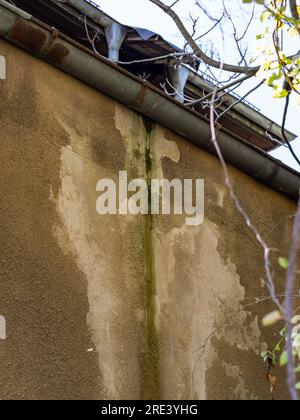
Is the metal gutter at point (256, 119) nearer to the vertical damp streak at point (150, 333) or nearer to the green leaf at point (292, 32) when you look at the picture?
the vertical damp streak at point (150, 333)

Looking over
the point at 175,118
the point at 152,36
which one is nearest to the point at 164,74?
the point at 152,36

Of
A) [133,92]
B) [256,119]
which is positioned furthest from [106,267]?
[256,119]

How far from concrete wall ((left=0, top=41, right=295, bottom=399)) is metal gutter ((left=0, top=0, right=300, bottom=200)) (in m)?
0.08

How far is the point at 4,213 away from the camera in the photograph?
12.6ft

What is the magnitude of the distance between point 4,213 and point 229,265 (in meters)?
1.88

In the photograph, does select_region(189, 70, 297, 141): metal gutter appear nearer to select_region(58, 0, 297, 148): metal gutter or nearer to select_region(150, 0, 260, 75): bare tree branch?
select_region(58, 0, 297, 148): metal gutter

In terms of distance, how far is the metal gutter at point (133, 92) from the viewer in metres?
4.23

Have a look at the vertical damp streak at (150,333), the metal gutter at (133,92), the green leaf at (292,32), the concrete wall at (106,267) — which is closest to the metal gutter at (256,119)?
the metal gutter at (133,92)

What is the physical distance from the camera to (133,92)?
15.6ft

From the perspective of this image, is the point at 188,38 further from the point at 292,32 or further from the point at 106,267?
the point at 106,267

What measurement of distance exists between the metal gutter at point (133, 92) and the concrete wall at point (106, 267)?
0.08 meters

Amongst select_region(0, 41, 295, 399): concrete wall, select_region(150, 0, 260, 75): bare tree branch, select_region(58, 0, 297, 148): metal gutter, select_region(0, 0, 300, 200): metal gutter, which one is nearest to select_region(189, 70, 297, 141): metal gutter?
select_region(58, 0, 297, 148): metal gutter
